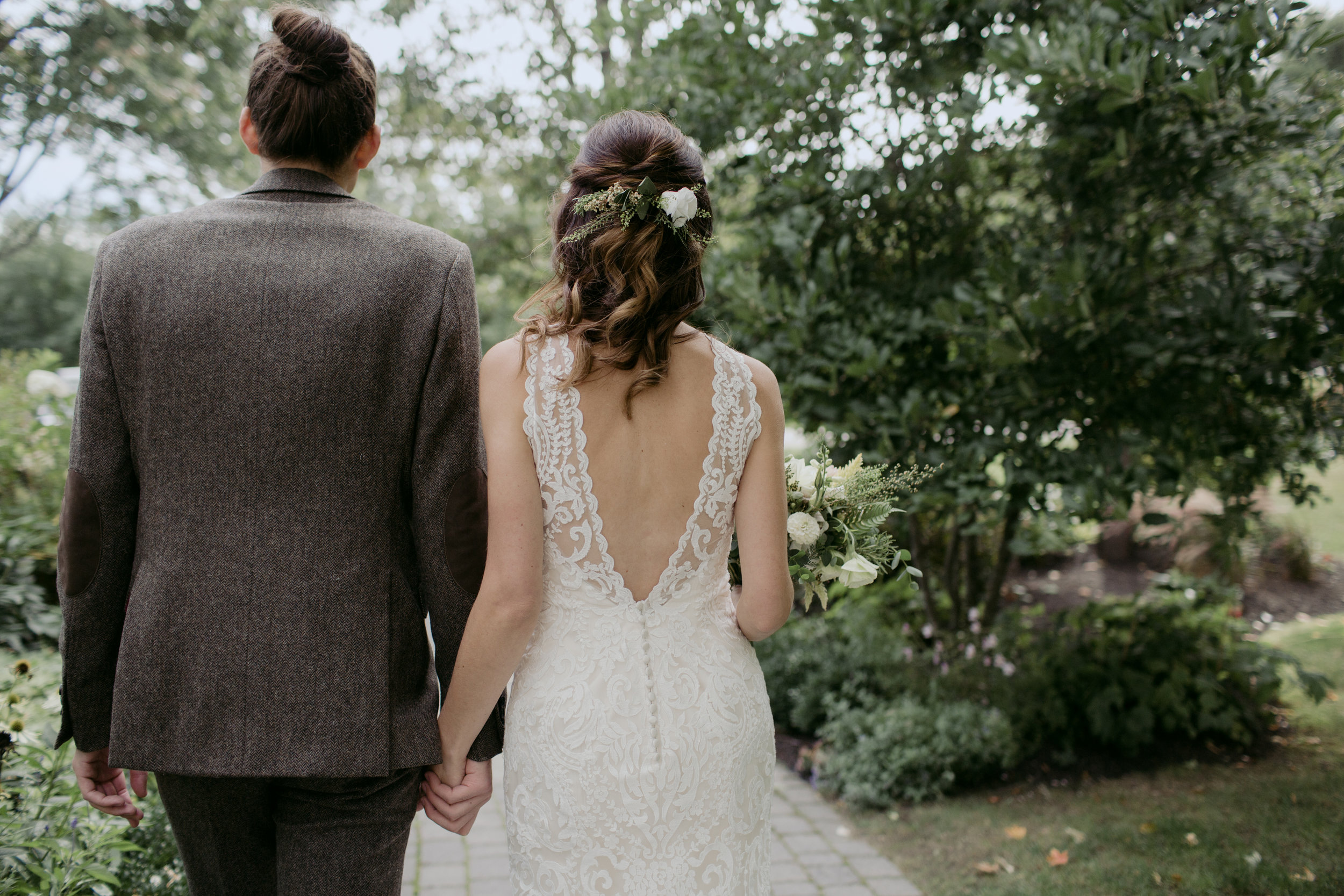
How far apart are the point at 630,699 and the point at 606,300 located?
826mm

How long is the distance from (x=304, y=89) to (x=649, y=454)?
938mm

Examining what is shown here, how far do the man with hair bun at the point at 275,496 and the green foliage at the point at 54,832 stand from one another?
0.53 metres

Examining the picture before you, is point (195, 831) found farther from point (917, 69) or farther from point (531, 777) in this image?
point (917, 69)

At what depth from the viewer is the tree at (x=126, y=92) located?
23.9 feet

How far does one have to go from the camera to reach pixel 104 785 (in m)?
1.74

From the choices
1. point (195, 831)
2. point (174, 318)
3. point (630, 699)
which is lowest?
point (195, 831)

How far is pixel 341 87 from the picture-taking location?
5.51 ft

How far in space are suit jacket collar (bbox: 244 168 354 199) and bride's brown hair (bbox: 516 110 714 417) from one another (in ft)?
1.42

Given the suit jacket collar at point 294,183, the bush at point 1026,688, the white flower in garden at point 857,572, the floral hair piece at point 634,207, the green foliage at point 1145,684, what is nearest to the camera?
the suit jacket collar at point 294,183

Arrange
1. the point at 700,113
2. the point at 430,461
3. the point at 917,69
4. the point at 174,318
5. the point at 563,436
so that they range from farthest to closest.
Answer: the point at 700,113 → the point at 917,69 → the point at 563,436 → the point at 430,461 → the point at 174,318

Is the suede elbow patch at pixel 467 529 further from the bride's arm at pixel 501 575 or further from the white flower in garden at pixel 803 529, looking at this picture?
the white flower in garden at pixel 803 529

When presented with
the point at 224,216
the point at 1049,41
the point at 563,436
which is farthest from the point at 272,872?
the point at 1049,41

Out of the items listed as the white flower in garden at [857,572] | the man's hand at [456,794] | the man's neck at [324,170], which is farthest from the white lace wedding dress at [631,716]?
the man's neck at [324,170]

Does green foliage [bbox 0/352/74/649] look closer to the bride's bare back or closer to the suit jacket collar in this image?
the suit jacket collar
